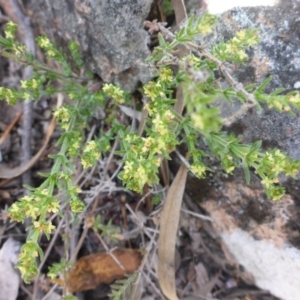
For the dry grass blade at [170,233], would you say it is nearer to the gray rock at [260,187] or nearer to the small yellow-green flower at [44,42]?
the gray rock at [260,187]

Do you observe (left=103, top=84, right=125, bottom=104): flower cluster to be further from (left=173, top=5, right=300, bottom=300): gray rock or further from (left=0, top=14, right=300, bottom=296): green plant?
(left=173, top=5, right=300, bottom=300): gray rock

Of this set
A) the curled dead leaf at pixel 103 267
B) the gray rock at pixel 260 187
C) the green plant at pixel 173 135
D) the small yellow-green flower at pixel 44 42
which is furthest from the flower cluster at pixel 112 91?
the curled dead leaf at pixel 103 267

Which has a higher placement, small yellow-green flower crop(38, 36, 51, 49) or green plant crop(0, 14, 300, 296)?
small yellow-green flower crop(38, 36, 51, 49)

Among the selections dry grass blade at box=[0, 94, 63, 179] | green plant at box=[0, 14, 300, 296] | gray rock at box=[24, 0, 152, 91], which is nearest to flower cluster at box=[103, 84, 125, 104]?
green plant at box=[0, 14, 300, 296]

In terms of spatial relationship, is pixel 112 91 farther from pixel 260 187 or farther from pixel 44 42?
pixel 260 187

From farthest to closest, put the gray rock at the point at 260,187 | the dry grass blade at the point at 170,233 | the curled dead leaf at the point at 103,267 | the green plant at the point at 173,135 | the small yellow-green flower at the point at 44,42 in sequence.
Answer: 1. the curled dead leaf at the point at 103,267
2. the dry grass blade at the point at 170,233
3. the small yellow-green flower at the point at 44,42
4. the gray rock at the point at 260,187
5. the green plant at the point at 173,135

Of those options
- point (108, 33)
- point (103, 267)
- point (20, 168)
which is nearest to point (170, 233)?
point (103, 267)

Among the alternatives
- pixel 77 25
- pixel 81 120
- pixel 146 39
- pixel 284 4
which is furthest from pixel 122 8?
pixel 284 4
